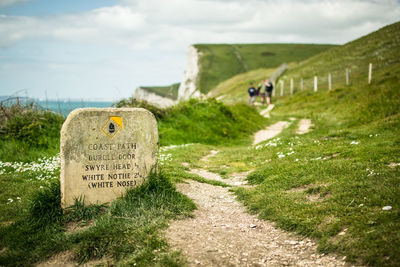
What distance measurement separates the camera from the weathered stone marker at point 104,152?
623 centimetres

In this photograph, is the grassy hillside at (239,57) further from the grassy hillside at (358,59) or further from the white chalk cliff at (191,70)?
the grassy hillside at (358,59)

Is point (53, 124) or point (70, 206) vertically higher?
point (53, 124)

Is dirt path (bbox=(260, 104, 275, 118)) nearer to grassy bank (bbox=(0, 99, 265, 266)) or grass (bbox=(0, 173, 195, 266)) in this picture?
grassy bank (bbox=(0, 99, 265, 266))

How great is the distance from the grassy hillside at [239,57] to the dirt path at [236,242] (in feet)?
295

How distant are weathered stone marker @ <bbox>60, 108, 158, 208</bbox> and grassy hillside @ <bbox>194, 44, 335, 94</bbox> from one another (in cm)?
8933

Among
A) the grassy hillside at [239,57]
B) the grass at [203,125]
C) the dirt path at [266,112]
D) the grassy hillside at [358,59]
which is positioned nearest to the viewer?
the grass at [203,125]

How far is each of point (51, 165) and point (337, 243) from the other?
8.88m

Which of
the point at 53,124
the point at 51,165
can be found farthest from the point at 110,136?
the point at 53,124

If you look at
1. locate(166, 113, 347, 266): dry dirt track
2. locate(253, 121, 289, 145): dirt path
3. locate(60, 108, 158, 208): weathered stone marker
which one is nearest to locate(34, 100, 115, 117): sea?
locate(253, 121, 289, 145): dirt path

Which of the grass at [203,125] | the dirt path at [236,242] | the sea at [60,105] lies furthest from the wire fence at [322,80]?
the dirt path at [236,242]

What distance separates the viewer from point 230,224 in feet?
19.7

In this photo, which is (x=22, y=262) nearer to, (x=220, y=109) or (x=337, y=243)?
(x=337, y=243)

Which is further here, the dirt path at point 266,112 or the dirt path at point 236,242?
the dirt path at point 266,112

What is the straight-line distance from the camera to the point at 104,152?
21.3 feet
